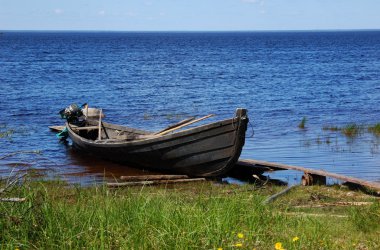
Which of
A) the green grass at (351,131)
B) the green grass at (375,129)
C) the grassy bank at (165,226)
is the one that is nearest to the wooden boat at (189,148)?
the grassy bank at (165,226)

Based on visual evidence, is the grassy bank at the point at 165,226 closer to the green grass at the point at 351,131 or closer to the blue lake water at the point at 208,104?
the blue lake water at the point at 208,104

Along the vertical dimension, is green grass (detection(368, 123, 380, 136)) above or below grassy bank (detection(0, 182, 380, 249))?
below

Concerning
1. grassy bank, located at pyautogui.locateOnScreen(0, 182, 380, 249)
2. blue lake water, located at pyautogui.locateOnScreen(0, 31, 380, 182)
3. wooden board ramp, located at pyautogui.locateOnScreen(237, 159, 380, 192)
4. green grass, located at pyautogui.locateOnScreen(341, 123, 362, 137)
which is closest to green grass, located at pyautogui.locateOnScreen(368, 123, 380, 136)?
green grass, located at pyautogui.locateOnScreen(341, 123, 362, 137)

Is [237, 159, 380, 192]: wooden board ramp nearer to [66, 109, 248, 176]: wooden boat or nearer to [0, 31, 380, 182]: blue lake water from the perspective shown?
[0, 31, 380, 182]: blue lake water

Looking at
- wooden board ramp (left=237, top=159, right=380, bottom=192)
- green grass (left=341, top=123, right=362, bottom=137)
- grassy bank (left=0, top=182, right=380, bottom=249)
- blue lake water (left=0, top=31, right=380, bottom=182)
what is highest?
grassy bank (left=0, top=182, right=380, bottom=249)

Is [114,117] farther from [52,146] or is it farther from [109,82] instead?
[109,82]

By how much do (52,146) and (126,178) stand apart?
6620 millimetres

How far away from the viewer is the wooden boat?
1329 cm

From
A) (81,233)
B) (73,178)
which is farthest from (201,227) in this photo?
(73,178)

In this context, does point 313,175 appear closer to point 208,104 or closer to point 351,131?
point 351,131

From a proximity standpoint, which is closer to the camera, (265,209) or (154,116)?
(265,209)

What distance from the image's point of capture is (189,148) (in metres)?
13.9

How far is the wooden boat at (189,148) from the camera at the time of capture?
13.3m

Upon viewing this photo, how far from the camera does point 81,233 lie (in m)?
5.86
